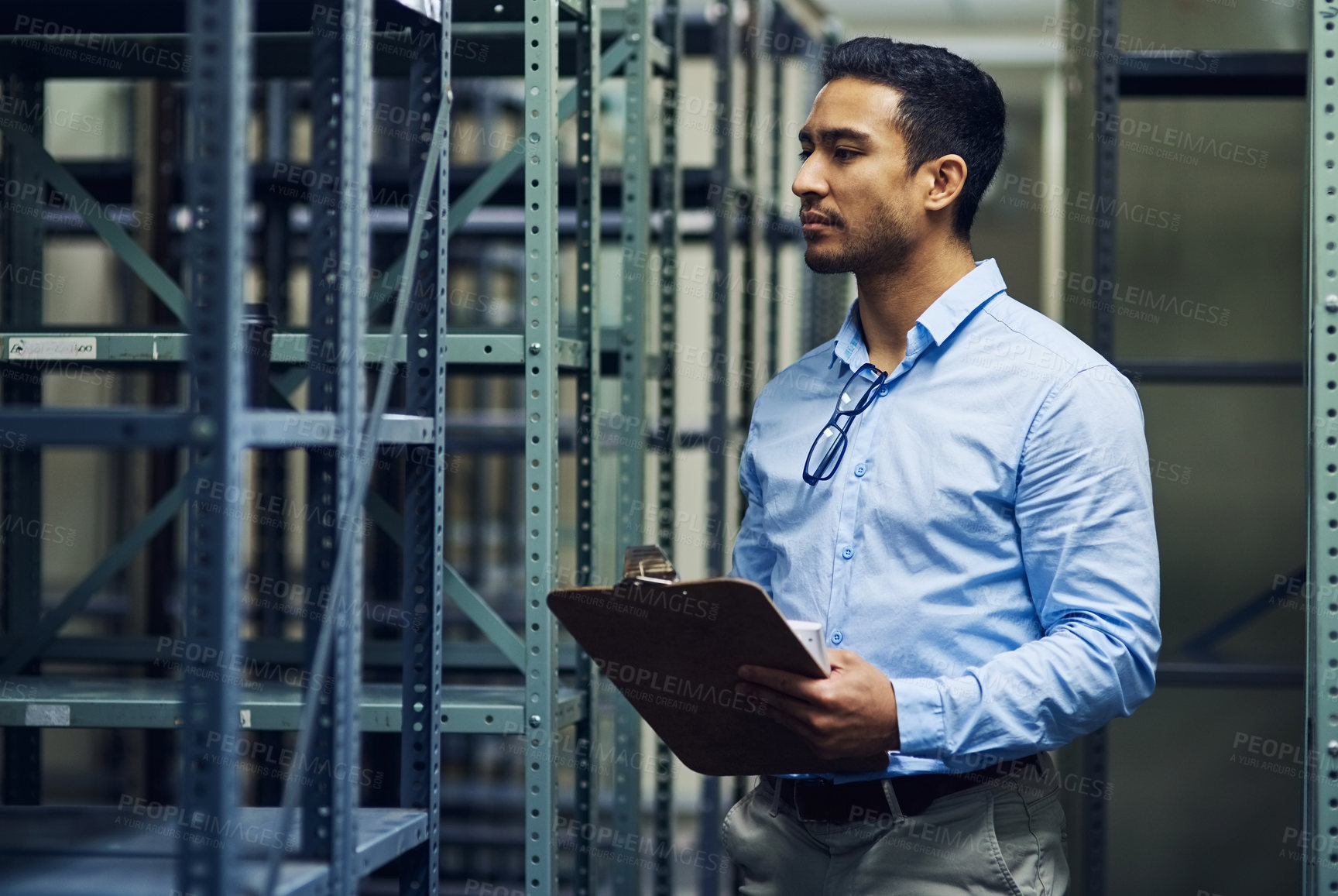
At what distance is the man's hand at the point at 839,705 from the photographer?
1.76 metres

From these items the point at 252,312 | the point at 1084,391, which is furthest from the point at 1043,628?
the point at 252,312

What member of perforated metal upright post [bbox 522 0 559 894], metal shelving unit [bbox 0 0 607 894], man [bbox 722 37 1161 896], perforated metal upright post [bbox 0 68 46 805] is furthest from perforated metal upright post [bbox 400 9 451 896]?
perforated metal upright post [bbox 0 68 46 805]

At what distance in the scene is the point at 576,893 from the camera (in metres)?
2.99

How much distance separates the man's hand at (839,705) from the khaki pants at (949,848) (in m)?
0.18

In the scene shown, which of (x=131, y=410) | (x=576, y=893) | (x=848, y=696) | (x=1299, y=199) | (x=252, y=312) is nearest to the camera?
(x=131, y=410)

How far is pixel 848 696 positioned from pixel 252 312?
1279 millimetres

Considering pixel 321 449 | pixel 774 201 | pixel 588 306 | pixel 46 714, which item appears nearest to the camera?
pixel 321 449

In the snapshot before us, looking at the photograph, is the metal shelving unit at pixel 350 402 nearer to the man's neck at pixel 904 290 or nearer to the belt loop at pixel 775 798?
the belt loop at pixel 775 798

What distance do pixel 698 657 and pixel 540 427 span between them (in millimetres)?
761

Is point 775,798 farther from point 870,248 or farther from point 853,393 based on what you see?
point 870,248

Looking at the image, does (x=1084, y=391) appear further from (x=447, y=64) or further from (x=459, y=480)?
(x=459, y=480)

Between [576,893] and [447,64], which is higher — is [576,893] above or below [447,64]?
below

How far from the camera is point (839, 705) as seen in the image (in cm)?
175

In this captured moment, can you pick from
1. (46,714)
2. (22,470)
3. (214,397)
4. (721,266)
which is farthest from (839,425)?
(22,470)
